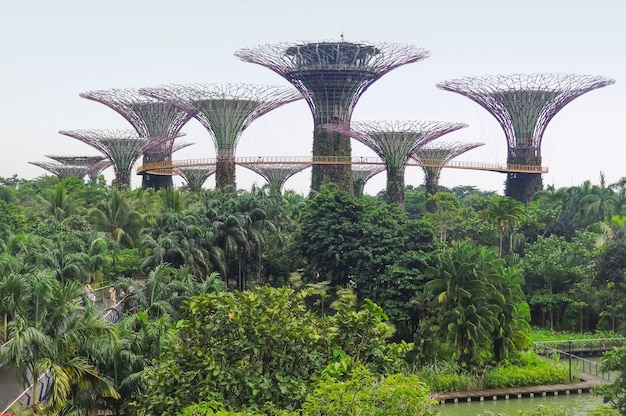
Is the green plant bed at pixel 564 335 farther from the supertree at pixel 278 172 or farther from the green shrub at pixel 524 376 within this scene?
the supertree at pixel 278 172

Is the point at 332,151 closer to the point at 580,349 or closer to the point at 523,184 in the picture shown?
the point at 523,184

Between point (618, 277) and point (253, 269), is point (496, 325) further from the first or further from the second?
point (253, 269)

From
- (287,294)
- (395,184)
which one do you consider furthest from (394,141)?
(287,294)

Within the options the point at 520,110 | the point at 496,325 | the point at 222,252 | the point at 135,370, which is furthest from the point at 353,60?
the point at 135,370

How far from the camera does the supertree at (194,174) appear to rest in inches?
2657

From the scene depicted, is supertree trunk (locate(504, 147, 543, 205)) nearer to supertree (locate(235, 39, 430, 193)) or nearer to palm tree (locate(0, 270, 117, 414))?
supertree (locate(235, 39, 430, 193))

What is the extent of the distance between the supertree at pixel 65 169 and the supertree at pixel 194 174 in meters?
23.1

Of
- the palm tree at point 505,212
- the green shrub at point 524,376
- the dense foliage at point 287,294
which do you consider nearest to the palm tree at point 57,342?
the dense foliage at point 287,294

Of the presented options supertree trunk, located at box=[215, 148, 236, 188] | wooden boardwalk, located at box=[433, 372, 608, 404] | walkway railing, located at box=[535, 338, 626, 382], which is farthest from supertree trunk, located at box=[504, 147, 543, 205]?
wooden boardwalk, located at box=[433, 372, 608, 404]

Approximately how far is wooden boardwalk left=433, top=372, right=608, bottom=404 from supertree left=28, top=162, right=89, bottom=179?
69.4 meters

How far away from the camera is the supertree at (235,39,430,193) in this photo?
48.8 m

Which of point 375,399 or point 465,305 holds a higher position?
point 375,399

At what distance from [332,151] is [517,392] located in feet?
94.7

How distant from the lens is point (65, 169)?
8981 centimetres
